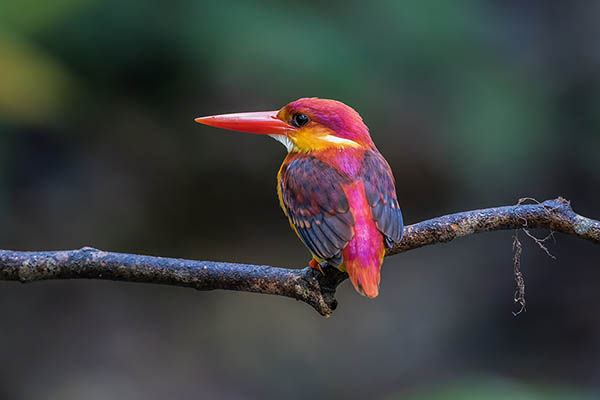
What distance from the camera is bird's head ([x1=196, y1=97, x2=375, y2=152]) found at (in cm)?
218

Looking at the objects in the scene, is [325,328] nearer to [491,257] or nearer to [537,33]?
[491,257]

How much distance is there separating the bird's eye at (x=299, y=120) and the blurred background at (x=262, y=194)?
6.23 ft

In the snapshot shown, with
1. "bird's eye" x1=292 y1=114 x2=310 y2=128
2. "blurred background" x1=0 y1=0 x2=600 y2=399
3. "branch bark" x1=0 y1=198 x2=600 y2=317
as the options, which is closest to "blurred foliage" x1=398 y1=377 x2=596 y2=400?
"blurred background" x1=0 y1=0 x2=600 y2=399

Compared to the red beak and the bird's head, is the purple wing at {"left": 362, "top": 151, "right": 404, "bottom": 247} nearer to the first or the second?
the bird's head

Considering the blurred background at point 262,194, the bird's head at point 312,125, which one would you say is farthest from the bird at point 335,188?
the blurred background at point 262,194

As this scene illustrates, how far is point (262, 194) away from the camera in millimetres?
4645

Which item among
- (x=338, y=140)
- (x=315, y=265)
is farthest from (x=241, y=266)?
(x=338, y=140)

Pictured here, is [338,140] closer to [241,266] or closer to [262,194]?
[241,266]

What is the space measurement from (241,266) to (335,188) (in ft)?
1.24

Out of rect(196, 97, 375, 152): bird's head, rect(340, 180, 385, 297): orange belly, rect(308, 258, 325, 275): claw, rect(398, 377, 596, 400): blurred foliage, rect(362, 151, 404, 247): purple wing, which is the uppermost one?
rect(196, 97, 375, 152): bird's head

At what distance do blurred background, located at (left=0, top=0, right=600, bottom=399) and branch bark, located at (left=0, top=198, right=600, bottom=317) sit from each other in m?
2.24

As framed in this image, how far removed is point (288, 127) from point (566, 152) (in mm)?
3540

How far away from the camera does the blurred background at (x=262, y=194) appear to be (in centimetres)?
420

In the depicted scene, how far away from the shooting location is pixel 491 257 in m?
5.11
